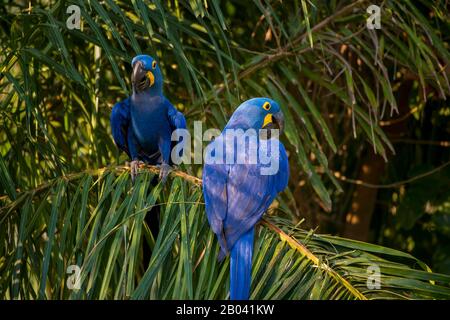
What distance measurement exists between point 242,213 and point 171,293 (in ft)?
1.35

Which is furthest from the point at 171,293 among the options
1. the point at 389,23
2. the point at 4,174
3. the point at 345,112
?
the point at 345,112

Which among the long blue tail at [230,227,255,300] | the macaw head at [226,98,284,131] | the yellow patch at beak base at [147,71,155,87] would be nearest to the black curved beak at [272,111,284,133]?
the macaw head at [226,98,284,131]

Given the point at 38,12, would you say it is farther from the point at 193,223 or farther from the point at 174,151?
the point at 193,223

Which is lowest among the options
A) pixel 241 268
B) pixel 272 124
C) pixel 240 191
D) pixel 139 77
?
pixel 241 268

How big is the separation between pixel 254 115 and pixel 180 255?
2.81 ft

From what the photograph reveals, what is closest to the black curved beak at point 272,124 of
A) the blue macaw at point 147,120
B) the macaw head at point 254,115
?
the macaw head at point 254,115

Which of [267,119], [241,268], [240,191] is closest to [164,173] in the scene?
[240,191]

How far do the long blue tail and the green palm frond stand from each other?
34mm

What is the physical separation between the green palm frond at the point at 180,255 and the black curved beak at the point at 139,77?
0.49 m

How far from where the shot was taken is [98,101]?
379cm

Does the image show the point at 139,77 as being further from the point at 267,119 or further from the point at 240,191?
the point at 240,191

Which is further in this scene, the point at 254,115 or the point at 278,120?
the point at 278,120

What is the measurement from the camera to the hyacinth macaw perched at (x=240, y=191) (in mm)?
2558

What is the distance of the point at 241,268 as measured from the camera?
2512 mm
